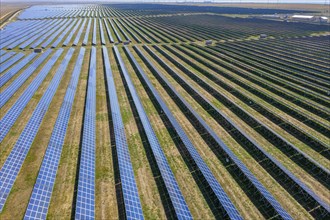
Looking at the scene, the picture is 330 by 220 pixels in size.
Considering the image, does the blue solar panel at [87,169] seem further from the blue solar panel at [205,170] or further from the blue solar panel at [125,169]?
the blue solar panel at [205,170]

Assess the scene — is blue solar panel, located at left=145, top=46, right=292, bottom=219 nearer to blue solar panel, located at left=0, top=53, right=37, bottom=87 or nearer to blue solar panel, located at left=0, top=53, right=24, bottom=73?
blue solar panel, located at left=0, top=53, right=37, bottom=87

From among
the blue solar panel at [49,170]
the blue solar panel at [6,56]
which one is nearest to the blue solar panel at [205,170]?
the blue solar panel at [49,170]

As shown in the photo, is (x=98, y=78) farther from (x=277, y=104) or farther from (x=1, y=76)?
(x=277, y=104)

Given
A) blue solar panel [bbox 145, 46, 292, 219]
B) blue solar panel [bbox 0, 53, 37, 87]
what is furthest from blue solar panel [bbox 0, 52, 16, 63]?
blue solar panel [bbox 145, 46, 292, 219]

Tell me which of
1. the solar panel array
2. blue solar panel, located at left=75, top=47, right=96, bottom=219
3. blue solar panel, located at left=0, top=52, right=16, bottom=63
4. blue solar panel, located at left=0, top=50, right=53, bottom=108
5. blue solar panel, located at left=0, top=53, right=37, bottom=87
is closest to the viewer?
blue solar panel, located at left=75, top=47, right=96, bottom=219

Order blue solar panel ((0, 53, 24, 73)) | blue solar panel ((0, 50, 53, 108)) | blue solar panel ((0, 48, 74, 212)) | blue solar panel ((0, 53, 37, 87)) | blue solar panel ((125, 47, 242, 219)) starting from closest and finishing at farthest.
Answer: blue solar panel ((125, 47, 242, 219)) → blue solar panel ((0, 48, 74, 212)) → blue solar panel ((0, 50, 53, 108)) → blue solar panel ((0, 53, 37, 87)) → blue solar panel ((0, 53, 24, 73))

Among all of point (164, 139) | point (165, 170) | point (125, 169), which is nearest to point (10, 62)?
point (164, 139)
